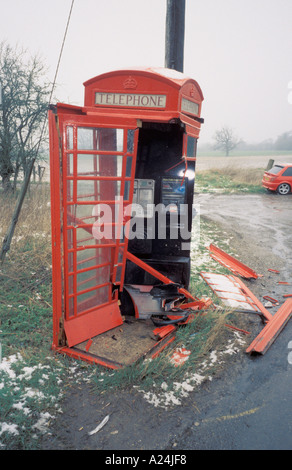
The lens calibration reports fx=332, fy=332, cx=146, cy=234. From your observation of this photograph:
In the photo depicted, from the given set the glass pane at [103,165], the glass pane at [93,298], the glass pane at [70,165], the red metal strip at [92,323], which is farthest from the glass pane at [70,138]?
the red metal strip at [92,323]

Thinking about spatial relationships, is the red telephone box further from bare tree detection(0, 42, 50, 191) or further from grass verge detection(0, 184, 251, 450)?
bare tree detection(0, 42, 50, 191)

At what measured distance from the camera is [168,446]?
2785 millimetres

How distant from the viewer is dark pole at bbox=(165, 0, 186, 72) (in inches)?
232

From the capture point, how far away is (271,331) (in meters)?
4.57

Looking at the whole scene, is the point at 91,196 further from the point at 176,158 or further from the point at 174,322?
the point at 174,322

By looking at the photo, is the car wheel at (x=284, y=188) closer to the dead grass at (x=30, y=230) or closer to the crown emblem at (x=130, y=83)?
the dead grass at (x=30, y=230)

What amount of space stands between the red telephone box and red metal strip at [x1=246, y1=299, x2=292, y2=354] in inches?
45.7

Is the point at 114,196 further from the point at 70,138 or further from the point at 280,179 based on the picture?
the point at 280,179

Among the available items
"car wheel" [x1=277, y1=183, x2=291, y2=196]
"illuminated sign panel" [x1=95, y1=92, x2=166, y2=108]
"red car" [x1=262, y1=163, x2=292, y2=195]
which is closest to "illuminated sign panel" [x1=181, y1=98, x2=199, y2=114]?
"illuminated sign panel" [x1=95, y1=92, x2=166, y2=108]

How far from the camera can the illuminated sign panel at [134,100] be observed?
164 inches

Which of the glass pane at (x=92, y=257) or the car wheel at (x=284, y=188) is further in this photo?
the car wheel at (x=284, y=188)

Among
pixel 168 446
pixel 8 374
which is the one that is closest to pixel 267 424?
pixel 168 446

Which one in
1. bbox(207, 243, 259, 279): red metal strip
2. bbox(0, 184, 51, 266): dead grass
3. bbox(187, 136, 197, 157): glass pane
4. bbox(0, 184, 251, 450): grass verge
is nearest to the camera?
bbox(0, 184, 251, 450): grass verge

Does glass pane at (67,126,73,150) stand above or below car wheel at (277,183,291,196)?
above
